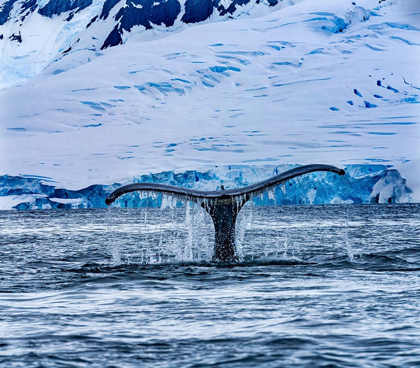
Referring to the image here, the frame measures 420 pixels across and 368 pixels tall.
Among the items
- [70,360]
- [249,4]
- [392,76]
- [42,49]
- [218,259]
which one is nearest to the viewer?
[70,360]

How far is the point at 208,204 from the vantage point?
9594mm

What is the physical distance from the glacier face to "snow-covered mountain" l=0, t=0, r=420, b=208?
2.08 m

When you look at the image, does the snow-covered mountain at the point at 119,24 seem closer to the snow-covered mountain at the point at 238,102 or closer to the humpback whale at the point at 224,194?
the snow-covered mountain at the point at 238,102

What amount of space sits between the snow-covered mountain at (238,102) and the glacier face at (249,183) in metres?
2.08

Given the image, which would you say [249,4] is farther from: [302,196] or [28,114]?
[302,196]

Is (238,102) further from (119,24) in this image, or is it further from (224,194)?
(224,194)

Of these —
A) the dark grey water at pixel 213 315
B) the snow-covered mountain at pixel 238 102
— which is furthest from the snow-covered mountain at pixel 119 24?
the dark grey water at pixel 213 315

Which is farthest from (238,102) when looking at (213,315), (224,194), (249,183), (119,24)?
(213,315)

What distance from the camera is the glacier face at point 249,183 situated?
56469mm

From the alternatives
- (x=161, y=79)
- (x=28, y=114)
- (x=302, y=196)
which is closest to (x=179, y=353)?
(x=302, y=196)

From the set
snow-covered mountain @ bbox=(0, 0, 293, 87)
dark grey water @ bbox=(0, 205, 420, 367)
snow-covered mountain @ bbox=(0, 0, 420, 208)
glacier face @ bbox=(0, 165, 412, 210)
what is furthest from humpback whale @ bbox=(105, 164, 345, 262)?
snow-covered mountain @ bbox=(0, 0, 293, 87)

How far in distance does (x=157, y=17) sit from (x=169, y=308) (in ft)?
388

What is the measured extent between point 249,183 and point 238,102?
93.4ft

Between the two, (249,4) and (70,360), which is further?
(249,4)
